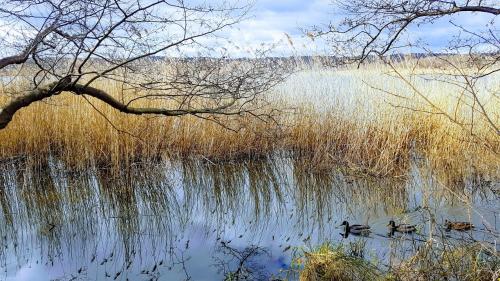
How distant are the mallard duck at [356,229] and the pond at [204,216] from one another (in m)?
0.06

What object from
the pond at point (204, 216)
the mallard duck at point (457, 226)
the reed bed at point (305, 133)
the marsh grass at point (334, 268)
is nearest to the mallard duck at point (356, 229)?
the pond at point (204, 216)

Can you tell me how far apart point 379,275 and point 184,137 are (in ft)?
13.3

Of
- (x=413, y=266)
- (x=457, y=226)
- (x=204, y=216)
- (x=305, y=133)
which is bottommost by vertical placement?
(x=204, y=216)

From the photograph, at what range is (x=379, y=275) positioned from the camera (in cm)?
264

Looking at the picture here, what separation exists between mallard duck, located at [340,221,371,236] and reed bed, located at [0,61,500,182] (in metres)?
1.87

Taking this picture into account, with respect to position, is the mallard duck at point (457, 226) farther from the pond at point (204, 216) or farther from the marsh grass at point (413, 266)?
the marsh grass at point (413, 266)

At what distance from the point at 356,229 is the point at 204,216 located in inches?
54.6

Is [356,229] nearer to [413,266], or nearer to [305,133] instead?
[413,266]

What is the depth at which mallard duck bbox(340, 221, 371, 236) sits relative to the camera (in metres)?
3.55

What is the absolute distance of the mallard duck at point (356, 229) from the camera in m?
3.55

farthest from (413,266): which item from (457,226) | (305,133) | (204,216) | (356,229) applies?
(305,133)

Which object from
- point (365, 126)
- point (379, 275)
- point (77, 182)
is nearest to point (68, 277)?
point (379, 275)

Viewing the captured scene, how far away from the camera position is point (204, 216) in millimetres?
4227

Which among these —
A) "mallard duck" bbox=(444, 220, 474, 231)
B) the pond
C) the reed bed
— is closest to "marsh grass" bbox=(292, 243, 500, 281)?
the pond
